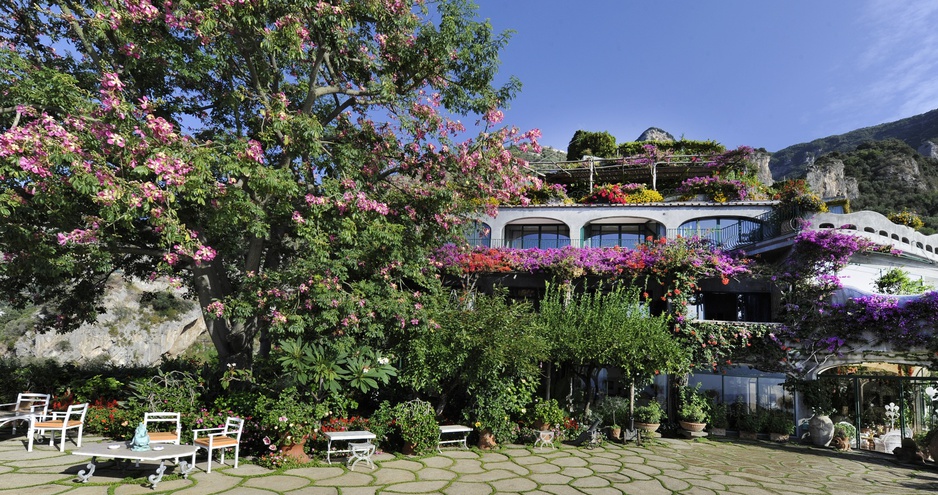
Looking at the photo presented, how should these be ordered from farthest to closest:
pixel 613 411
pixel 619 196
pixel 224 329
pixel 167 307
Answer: pixel 167 307 < pixel 619 196 < pixel 613 411 < pixel 224 329

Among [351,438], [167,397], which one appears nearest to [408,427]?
[351,438]

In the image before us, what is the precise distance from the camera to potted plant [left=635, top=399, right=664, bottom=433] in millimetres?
14672

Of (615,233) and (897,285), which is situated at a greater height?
(615,233)

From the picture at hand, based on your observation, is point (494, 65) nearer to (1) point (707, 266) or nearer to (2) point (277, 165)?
(2) point (277, 165)

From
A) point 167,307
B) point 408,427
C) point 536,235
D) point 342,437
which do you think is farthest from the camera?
point 167,307

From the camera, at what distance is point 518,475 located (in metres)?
9.12

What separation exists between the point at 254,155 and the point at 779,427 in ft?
55.1

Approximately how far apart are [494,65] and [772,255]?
46.1ft

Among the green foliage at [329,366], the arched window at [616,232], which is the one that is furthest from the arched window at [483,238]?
the green foliage at [329,366]

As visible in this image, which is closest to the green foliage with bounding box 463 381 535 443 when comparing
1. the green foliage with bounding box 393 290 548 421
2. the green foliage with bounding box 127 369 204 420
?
the green foliage with bounding box 393 290 548 421

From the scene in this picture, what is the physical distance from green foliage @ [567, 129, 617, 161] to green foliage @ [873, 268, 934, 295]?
24.3 m

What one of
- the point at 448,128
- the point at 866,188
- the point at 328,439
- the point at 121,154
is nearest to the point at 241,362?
the point at 328,439

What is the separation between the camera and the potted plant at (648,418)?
48.1 feet

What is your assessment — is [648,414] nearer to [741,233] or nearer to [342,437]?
[342,437]
